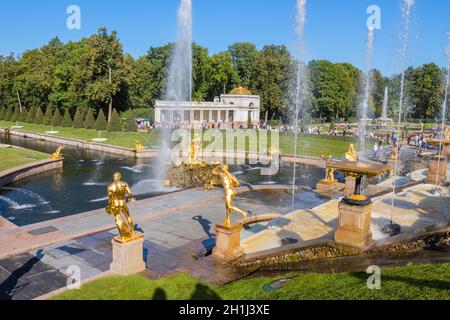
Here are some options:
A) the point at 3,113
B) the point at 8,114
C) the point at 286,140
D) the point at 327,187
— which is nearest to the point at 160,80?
the point at 8,114

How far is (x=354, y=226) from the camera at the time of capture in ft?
37.4

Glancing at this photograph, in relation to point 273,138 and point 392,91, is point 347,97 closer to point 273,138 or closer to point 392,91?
point 392,91

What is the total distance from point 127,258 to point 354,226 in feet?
21.2

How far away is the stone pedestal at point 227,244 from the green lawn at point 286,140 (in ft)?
94.9

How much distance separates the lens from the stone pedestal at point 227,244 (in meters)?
11.5

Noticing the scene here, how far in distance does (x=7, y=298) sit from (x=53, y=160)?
23496 millimetres

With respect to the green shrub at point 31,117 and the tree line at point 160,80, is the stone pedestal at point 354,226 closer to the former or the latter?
the tree line at point 160,80

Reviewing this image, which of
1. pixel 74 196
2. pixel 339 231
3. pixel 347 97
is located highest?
pixel 347 97

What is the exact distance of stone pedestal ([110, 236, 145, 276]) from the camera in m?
10.2

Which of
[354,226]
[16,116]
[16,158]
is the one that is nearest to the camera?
[354,226]

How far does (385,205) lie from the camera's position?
16.9 metres

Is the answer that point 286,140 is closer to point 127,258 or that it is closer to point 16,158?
point 16,158
